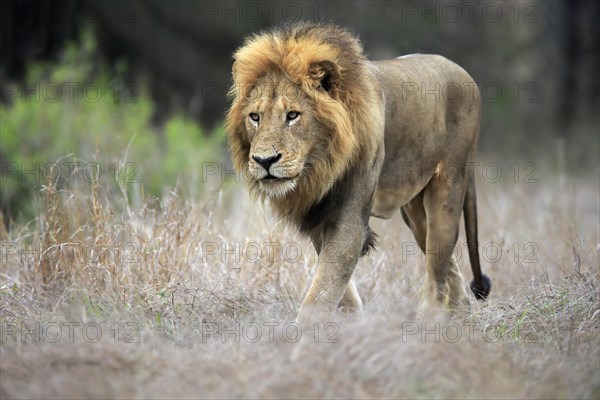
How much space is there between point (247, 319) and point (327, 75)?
152 centimetres

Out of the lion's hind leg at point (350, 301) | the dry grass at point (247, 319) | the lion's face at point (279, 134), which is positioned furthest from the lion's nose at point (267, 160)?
the lion's hind leg at point (350, 301)

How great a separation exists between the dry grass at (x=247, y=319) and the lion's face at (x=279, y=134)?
850 mm

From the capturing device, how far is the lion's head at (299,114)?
5438 mm

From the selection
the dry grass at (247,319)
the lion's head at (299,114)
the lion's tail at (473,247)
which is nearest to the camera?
the dry grass at (247,319)

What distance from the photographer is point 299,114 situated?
5.51m

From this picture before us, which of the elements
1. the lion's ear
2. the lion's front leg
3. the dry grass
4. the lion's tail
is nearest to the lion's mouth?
the lion's front leg

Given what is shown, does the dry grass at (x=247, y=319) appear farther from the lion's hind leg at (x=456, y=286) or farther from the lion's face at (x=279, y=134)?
the lion's face at (x=279, y=134)

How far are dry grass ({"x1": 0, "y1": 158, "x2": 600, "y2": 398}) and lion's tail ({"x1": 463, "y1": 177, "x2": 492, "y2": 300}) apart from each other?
315mm

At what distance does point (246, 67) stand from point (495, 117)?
16.3 m

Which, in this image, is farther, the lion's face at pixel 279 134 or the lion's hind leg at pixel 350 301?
the lion's hind leg at pixel 350 301

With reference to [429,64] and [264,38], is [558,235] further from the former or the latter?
[264,38]

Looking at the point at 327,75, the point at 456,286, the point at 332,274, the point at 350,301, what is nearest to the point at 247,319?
the point at 332,274

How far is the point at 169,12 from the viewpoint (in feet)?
68.3

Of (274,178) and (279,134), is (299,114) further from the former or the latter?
(274,178)
